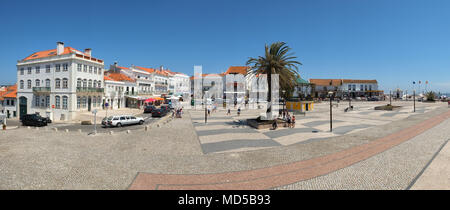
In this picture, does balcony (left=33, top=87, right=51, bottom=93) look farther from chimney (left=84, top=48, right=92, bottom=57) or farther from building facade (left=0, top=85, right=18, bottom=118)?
chimney (left=84, top=48, right=92, bottom=57)

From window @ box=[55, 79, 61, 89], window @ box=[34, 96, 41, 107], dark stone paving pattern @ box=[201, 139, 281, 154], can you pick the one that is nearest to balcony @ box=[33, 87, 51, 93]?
window @ box=[34, 96, 41, 107]

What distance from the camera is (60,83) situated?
3403 cm

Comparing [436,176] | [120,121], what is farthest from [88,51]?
[436,176]

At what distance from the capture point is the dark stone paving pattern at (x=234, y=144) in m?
12.0

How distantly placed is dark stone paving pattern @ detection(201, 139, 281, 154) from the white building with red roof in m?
32.3

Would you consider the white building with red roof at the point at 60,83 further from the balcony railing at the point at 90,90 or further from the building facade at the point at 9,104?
the building facade at the point at 9,104

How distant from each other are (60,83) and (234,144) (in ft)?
123

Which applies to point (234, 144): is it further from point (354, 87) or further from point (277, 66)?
point (354, 87)

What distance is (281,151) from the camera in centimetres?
1130

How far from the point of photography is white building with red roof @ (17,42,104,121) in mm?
33219

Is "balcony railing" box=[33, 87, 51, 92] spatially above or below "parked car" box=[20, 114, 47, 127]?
above

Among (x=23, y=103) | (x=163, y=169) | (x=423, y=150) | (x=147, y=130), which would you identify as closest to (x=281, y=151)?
(x=163, y=169)

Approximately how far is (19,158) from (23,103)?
1668 inches
